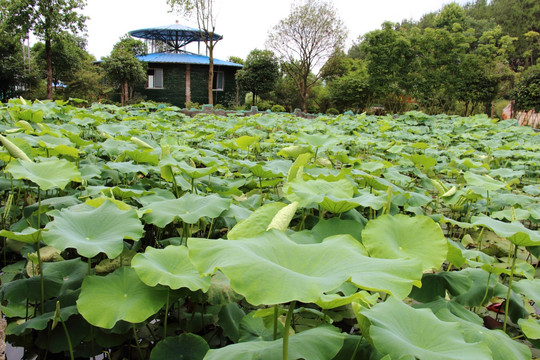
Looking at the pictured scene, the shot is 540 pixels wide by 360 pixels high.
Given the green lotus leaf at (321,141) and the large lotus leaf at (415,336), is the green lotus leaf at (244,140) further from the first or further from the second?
the large lotus leaf at (415,336)

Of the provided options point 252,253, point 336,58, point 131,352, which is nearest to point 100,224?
point 131,352

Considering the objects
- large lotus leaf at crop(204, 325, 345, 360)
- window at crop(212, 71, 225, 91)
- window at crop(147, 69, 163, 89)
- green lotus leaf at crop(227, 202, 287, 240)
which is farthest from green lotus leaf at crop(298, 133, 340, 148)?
window at crop(212, 71, 225, 91)

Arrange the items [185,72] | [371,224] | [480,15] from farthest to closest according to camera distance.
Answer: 1. [480,15]
2. [185,72]
3. [371,224]

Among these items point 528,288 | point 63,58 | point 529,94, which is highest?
point 63,58

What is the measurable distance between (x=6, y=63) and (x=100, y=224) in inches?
782

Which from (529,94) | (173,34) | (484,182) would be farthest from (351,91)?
(484,182)

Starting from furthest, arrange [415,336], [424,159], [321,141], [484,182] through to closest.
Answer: [424,159] → [321,141] → [484,182] → [415,336]

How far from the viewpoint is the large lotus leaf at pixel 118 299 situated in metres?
0.84

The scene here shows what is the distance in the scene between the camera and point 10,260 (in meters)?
1.62

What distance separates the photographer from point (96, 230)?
1021mm

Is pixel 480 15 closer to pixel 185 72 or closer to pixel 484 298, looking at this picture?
pixel 185 72

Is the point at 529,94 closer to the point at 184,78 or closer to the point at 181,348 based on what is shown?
the point at 181,348

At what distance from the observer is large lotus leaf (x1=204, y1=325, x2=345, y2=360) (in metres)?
0.67

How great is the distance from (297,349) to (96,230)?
2.14 feet
